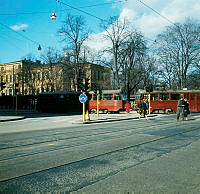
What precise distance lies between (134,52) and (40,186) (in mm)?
36945

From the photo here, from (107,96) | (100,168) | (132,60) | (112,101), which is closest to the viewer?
(100,168)

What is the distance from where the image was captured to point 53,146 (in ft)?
24.0

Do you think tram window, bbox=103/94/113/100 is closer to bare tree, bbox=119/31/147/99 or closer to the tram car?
the tram car

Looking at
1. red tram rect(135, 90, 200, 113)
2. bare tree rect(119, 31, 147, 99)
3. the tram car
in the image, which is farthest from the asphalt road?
bare tree rect(119, 31, 147, 99)

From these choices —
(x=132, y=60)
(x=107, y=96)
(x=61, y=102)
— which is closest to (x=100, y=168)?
(x=107, y=96)

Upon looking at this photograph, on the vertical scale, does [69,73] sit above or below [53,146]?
above

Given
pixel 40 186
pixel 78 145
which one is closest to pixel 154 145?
pixel 78 145

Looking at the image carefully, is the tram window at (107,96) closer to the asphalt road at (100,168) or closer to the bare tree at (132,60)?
the bare tree at (132,60)

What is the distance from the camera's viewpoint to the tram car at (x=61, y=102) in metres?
30.1

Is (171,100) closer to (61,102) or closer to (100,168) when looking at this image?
(61,102)

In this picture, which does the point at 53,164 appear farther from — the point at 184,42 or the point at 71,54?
the point at 184,42

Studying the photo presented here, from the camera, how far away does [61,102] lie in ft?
100

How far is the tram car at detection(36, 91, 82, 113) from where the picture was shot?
3008 cm

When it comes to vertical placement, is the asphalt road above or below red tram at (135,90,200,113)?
below
